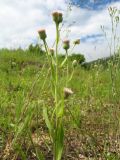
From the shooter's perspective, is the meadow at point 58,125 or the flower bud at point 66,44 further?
the flower bud at point 66,44

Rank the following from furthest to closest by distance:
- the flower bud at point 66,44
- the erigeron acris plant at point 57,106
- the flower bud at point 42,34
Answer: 1. the flower bud at point 66,44
2. the flower bud at point 42,34
3. the erigeron acris plant at point 57,106

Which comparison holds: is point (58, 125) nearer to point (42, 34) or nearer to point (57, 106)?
point (57, 106)

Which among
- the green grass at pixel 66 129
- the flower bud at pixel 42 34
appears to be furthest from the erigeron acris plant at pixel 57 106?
the green grass at pixel 66 129

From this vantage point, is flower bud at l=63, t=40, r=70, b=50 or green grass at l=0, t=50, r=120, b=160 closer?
flower bud at l=63, t=40, r=70, b=50

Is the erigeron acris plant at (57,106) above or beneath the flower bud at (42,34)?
beneath

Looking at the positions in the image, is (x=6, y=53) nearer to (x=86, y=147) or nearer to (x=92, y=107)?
(x=92, y=107)

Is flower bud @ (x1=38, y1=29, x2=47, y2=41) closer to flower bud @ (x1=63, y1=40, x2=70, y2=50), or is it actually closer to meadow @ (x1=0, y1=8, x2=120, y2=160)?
meadow @ (x1=0, y1=8, x2=120, y2=160)

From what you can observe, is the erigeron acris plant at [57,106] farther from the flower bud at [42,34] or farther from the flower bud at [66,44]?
the flower bud at [66,44]

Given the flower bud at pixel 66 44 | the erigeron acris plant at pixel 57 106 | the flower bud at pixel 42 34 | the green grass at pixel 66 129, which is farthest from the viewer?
the green grass at pixel 66 129

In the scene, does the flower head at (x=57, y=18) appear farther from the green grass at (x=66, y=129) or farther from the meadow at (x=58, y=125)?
the green grass at (x=66, y=129)

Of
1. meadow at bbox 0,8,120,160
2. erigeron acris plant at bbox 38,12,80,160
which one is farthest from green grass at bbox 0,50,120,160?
erigeron acris plant at bbox 38,12,80,160

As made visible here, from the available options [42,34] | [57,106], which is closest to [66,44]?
[42,34]

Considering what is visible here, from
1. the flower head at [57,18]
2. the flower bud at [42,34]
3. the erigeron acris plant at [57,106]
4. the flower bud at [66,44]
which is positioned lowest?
the erigeron acris plant at [57,106]

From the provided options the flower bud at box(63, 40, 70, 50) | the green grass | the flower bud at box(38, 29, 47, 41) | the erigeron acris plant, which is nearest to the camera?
the erigeron acris plant
